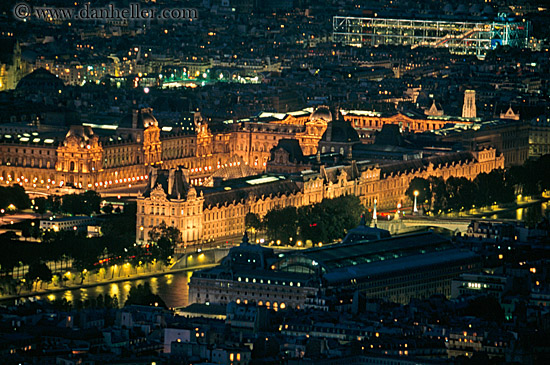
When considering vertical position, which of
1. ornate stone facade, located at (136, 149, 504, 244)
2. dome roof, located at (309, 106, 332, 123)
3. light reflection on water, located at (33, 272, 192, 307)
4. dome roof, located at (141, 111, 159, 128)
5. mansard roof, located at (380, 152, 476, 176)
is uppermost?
dome roof, located at (309, 106, 332, 123)

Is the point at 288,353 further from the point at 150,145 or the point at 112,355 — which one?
the point at 150,145

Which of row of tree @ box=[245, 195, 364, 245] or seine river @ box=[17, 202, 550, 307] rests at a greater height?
row of tree @ box=[245, 195, 364, 245]

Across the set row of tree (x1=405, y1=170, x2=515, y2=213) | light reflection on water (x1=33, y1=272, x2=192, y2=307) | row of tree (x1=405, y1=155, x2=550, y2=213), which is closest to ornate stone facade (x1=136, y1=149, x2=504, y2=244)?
row of tree (x1=405, y1=170, x2=515, y2=213)

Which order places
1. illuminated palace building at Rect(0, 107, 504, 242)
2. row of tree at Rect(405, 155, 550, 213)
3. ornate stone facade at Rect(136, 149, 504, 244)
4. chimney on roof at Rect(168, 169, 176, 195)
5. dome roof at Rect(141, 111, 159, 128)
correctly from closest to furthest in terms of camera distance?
ornate stone facade at Rect(136, 149, 504, 244) < chimney on roof at Rect(168, 169, 176, 195) < illuminated palace building at Rect(0, 107, 504, 242) < row of tree at Rect(405, 155, 550, 213) < dome roof at Rect(141, 111, 159, 128)

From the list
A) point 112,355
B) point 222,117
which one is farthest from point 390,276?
point 222,117

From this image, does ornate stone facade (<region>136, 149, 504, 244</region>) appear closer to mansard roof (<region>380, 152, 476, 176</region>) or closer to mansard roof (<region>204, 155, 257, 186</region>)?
mansard roof (<region>380, 152, 476, 176</region>)

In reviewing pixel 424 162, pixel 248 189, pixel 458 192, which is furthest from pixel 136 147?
pixel 458 192

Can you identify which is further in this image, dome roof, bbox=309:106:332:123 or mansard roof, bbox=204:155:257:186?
dome roof, bbox=309:106:332:123
